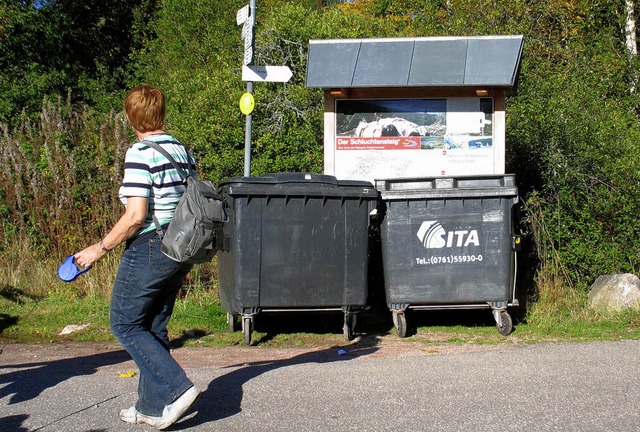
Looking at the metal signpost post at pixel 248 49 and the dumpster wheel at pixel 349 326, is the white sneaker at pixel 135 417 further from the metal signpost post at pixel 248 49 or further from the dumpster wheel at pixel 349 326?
the metal signpost post at pixel 248 49

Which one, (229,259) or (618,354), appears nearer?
(618,354)

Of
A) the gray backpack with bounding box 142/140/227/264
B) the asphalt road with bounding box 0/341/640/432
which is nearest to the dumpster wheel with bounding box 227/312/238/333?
the asphalt road with bounding box 0/341/640/432

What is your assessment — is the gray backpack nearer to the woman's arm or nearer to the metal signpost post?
the woman's arm

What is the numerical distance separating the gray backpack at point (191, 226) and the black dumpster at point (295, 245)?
2677mm

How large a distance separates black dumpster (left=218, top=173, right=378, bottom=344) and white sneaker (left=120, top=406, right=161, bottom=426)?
259 centimetres

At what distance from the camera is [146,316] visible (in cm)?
441

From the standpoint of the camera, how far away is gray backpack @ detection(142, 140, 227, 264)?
419 centimetres

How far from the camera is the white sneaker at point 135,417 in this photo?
4.36m

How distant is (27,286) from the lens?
9305 millimetres

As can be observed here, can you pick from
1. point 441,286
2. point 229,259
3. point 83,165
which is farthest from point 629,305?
point 83,165

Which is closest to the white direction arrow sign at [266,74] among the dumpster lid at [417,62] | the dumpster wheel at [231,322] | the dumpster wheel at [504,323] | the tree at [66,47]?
the dumpster lid at [417,62]

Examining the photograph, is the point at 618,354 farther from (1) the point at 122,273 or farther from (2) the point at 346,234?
(1) the point at 122,273

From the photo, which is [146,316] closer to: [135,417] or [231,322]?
[135,417]

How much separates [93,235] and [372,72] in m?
4.06
